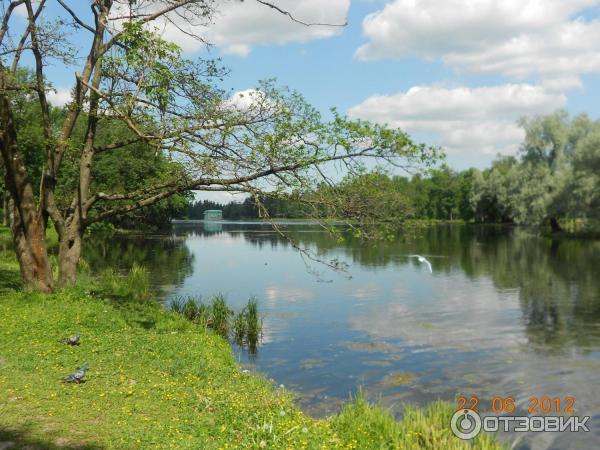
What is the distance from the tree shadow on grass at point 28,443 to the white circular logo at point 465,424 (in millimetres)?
5760

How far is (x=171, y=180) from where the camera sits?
15055mm

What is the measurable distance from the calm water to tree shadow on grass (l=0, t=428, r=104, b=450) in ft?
18.7

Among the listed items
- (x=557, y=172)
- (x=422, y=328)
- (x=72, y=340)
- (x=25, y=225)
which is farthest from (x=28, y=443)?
(x=557, y=172)

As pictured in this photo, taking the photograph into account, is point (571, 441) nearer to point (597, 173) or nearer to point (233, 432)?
point (233, 432)

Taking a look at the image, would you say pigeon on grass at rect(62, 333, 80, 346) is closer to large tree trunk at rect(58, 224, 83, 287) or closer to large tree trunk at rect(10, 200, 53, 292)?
large tree trunk at rect(10, 200, 53, 292)

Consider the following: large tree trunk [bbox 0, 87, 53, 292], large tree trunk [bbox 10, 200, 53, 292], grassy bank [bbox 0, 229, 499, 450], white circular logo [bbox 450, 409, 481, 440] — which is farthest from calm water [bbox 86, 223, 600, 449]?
large tree trunk [bbox 0, 87, 53, 292]

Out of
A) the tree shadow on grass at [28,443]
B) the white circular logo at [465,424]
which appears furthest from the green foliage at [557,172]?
the tree shadow on grass at [28,443]

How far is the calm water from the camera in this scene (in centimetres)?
1330

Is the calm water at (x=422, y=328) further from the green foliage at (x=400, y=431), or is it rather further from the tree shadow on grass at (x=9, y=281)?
the tree shadow on grass at (x=9, y=281)

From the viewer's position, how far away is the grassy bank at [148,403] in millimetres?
7398

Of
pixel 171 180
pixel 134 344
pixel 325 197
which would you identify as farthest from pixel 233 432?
pixel 171 180

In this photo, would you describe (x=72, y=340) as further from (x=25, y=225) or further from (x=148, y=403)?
(x=25, y=225)

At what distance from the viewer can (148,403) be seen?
8703 millimetres

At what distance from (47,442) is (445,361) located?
11380mm
